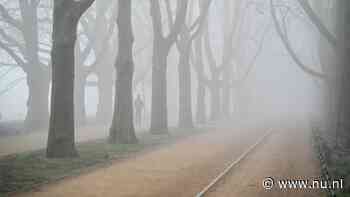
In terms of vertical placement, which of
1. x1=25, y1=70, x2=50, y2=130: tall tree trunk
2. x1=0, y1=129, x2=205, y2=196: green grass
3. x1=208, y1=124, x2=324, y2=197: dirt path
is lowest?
x1=208, y1=124, x2=324, y2=197: dirt path

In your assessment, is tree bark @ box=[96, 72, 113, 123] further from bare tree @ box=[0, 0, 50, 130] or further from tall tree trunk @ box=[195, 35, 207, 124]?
bare tree @ box=[0, 0, 50, 130]

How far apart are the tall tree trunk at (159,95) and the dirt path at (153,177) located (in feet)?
27.9

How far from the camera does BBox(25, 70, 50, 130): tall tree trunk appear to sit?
3534 centimetres

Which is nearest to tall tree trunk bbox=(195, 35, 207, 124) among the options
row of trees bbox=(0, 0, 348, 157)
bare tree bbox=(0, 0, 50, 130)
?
row of trees bbox=(0, 0, 348, 157)

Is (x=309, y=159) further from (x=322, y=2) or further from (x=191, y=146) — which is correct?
(x=322, y=2)

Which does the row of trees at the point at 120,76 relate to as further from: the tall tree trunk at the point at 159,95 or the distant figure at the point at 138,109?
the distant figure at the point at 138,109

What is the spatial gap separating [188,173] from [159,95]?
53.5 feet

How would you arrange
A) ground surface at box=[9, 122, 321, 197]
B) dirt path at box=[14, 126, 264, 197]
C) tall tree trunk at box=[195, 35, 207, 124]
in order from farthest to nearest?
tall tree trunk at box=[195, 35, 207, 124] → ground surface at box=[9, 122, 321, 197] → dirt path at box=[14, 126, 264, 197]

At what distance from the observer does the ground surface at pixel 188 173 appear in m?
13.9

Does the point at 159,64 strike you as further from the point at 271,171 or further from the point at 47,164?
the point at 271,171

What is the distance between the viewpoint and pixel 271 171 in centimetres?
1795

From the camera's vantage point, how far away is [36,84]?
35625 mm

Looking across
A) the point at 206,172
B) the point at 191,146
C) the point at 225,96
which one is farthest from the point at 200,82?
the point at 206,172

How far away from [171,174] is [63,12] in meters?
6.29
